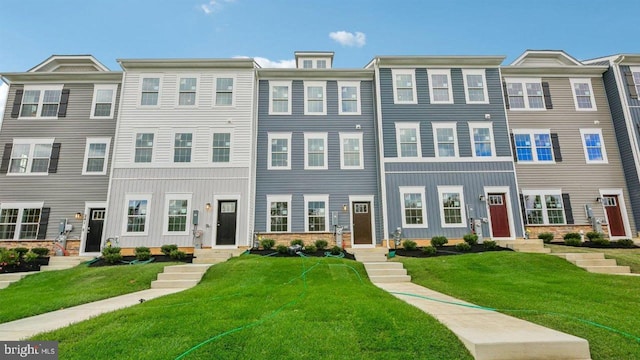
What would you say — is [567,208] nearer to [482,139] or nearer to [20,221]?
[482,139]

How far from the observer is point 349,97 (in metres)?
13.8

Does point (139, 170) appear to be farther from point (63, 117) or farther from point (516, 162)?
point (516, 162)

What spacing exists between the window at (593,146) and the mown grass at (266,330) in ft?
47.1

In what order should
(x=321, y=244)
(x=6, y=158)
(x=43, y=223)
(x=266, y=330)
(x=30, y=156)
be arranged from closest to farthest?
(x=266, y=330) < (x=321, y=244) < (x=43, y=223) < (x=6, y=158) < (x=30, y=156)

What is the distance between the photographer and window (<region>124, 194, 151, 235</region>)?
38.9 feet

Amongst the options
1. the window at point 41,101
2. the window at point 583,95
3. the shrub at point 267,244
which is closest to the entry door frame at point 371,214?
the shrub at point 267,244

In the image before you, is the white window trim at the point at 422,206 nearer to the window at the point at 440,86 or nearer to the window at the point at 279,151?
the window at the point at 440,86

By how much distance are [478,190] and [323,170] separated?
22.1ft

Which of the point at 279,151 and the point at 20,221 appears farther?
the point at 279,151

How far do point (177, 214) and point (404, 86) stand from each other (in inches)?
451

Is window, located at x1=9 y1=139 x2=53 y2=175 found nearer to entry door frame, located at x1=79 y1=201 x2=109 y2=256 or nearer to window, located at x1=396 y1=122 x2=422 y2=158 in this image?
entry door frame, located at x1=79 y1=201 x2=109 y2=256

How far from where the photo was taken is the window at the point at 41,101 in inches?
526

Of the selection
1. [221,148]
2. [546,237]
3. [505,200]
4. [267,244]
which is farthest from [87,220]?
[546,237]

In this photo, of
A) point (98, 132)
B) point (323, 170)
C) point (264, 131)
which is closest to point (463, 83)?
point (323, 170)
